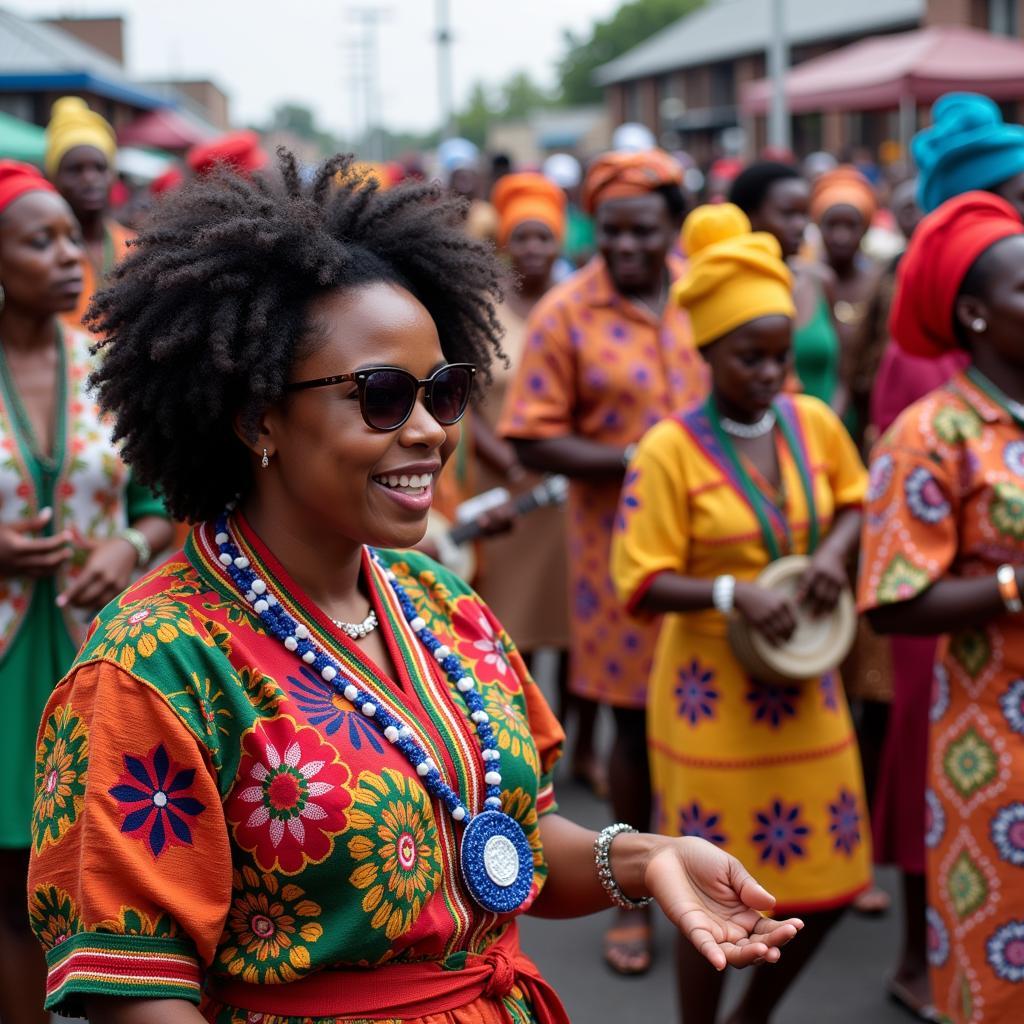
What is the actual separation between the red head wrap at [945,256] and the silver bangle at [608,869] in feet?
5.74

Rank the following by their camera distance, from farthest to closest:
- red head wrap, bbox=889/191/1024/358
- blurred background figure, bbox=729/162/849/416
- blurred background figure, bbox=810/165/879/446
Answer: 1. blurred background figure, bbox=810/165/879/446
2. blurred background figure, bbox=729/162/849/416
3. red head wrap, bbox=889/191/1024/358

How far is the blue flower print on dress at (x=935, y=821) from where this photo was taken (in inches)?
133

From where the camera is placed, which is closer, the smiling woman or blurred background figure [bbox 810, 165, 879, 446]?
the smiling woman

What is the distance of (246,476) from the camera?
2201 millimetres

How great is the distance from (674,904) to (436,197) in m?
1.15

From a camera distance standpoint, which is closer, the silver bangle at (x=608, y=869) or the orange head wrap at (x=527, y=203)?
the silver bangle at (x=608, y=869)

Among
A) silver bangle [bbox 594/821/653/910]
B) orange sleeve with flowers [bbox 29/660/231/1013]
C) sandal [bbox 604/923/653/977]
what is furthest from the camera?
sandal [bbox 604/923/653/977]

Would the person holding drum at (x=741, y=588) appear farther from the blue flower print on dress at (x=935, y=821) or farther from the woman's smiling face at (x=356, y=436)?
the woman's smiling face at (x=356, y=436)

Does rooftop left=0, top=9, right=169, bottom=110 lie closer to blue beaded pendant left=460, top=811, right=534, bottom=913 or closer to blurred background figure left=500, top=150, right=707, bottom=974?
blurred background figure left=500, top=150, right=707, bottom=974

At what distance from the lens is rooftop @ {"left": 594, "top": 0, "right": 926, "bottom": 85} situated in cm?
3950

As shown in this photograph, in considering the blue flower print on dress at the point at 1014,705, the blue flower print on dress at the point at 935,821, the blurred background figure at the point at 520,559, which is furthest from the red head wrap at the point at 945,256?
the blurred background figure at the point at 520,559

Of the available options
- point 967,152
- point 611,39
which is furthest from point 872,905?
point 611,39

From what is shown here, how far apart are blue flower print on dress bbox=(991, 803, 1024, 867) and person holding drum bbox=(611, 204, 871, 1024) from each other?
68 cm

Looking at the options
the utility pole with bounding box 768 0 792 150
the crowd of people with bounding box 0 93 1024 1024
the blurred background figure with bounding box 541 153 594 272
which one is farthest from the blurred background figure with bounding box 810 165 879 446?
the utility pole with bounding box 768 0 792 150
